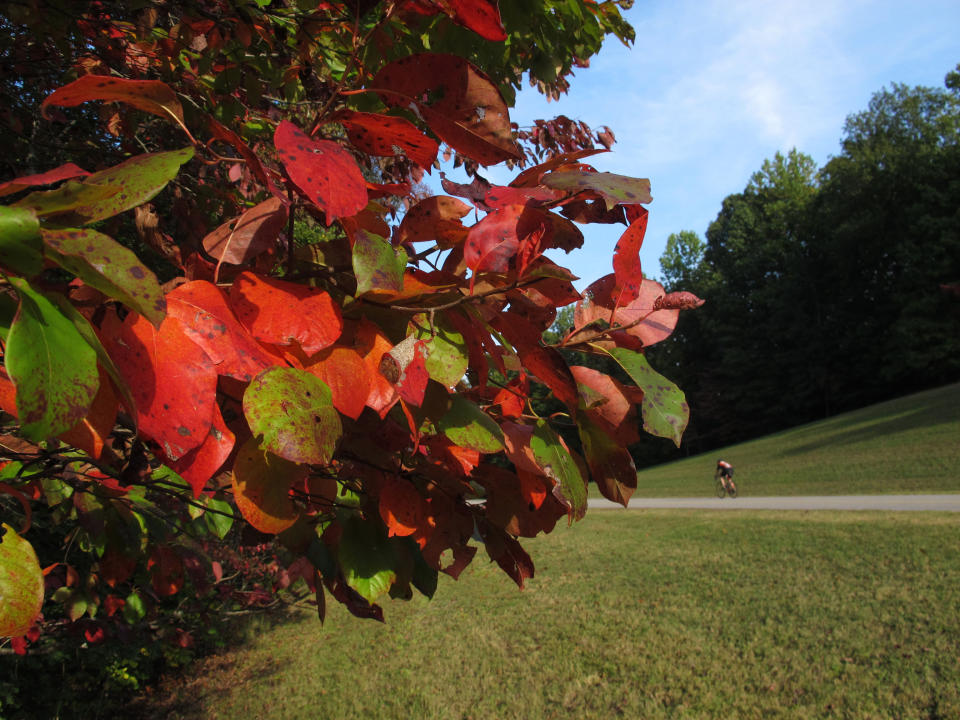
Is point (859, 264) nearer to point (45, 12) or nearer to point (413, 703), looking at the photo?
point (413, 703)

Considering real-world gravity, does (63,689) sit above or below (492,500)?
below

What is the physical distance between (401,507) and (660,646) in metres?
5.15

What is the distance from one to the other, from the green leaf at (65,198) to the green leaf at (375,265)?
0.20 meters

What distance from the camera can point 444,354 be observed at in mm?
571

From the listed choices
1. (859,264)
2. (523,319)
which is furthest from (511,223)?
(859,264)

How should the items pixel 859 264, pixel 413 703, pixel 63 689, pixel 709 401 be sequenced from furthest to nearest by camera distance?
pixel 709 401 < pixel 859 264 < pixel 413 703 < pixel 63 689

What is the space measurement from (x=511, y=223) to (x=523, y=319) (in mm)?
112

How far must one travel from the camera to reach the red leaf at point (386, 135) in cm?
62

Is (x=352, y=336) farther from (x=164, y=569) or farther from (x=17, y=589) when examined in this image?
(x=164, y=569)

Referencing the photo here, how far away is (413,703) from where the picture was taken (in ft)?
15.0

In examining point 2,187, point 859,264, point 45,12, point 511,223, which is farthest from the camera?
point 859,264

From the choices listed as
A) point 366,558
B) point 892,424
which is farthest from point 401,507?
point 892,424

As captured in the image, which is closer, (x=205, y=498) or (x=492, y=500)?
(x=492, y=500)

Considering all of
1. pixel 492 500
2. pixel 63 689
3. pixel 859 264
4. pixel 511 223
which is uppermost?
pixel 859 264
